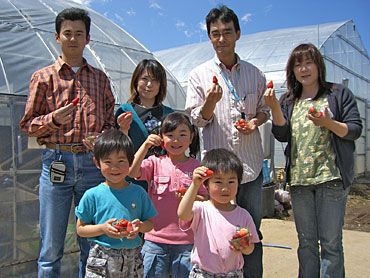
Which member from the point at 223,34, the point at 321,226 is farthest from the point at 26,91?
the point at 321,226

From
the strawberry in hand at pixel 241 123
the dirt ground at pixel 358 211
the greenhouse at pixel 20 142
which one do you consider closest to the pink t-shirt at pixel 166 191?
the strawberry in hand at pixel 241 123

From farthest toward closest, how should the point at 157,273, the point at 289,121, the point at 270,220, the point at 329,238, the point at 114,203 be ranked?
1. the point at 270,220
2. the point at 289,121
3. the point at 329,238
4. the point at 157,273
5. the point at 114,203

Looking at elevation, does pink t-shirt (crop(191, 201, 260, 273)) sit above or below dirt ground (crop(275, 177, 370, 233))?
above

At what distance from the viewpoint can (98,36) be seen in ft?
23.2

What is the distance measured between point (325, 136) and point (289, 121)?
0.31m

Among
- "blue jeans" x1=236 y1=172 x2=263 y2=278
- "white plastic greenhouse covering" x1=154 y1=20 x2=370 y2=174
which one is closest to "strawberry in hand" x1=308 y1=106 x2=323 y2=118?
"blue jeans" x1=236 y1=172 x2=263 y2=278

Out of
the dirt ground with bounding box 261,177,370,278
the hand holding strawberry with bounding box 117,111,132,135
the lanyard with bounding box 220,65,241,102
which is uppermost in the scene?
the lanyard with bounding box 220,65,241,102

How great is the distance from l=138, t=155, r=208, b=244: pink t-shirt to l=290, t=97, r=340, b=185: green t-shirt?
80 cm

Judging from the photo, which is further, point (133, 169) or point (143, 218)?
point (133, 169)

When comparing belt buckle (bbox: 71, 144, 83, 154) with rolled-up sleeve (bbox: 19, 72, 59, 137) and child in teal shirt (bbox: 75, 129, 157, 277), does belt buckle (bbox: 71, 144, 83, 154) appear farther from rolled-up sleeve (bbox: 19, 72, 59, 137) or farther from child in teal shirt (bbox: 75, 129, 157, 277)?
child in teal shirt (bbox: 75, 129, 157, 277)

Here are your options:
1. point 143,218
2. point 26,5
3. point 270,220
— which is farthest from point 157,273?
point 270,220

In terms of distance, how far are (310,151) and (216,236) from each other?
109cm

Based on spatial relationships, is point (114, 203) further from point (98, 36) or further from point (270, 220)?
point (270, 220)

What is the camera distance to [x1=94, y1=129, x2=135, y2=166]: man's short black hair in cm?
239
